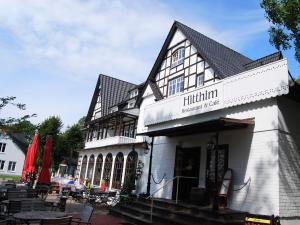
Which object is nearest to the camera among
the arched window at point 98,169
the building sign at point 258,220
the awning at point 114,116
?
the building sign at point 258,220

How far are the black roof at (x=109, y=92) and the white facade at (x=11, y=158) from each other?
815 inches

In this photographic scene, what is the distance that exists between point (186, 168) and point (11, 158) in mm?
41914

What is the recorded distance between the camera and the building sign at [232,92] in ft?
31.0

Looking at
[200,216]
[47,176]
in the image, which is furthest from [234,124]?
[47,176]

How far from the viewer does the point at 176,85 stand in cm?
1841

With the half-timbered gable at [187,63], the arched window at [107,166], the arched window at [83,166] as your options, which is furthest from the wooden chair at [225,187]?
the arched window at [83,166]

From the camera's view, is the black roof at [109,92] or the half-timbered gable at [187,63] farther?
the black roof at [109,92]

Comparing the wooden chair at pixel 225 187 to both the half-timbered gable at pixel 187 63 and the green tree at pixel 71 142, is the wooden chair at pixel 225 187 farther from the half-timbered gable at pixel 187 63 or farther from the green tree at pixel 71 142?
the green tree at pixel 71 142

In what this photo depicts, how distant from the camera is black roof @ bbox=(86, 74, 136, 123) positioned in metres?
31.0

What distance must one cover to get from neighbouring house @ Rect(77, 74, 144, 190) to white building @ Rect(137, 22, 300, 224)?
17.5 feet

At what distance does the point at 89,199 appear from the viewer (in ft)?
56.4

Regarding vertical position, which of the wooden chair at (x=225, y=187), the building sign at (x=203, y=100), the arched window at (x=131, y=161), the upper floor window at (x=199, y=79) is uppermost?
the upper floor window at (x=199, y=79)

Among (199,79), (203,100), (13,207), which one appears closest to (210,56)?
(199,79)

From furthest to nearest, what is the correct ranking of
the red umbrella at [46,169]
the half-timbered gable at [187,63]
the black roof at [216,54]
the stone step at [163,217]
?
the half-timbered gable at [187,63]
the black roof at [216,54]
the red umbrella at [46,169]
the stone step at [163,217]
